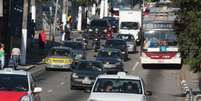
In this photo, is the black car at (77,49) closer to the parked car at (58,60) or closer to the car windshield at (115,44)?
the parked car at (58,60)

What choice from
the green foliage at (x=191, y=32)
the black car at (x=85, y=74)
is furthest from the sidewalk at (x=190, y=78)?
the green foliage at (x=191, y=32)

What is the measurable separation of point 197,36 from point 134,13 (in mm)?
50671

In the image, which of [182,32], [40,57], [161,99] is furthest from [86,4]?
[182,32]

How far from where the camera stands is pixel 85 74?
38.7 m

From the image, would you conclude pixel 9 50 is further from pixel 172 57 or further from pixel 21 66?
pixel 172 57

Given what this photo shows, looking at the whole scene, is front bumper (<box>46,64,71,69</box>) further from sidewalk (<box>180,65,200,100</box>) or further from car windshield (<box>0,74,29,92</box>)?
car windshield (<box>0,74,29,92</box>)

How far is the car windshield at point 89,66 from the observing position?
129ft

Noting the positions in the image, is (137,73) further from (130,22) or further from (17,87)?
(17,87)

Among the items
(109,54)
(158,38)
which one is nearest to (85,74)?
(158,38)

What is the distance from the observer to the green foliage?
24422 millimetres

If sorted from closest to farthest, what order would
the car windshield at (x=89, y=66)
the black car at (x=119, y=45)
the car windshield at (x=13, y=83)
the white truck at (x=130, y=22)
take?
1. the car windshield at (x=13, y=83)
2. the car windshield at (x=89, y=66)
3. the black car at (x=119, y=45)
4. the white truck at (x=130, y=22)

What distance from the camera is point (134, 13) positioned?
74875mm

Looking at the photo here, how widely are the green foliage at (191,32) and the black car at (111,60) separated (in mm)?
21717

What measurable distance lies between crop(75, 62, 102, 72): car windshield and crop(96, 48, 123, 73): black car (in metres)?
7.96
